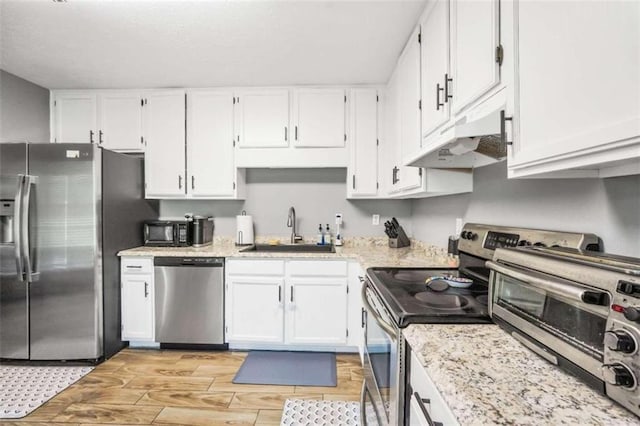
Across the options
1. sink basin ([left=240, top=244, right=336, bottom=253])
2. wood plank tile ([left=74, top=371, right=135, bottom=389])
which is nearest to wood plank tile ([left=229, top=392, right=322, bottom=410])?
wood plank tile ([left=74, top=371, right=135, bottom=389])

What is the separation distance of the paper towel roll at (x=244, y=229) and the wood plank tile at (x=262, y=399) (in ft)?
4.53

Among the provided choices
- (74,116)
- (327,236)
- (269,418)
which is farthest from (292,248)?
(74,116)

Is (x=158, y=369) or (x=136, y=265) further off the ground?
(x=136, y=265)

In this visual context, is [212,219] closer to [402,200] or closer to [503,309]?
[402,200]

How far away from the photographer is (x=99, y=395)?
2043 millimetres

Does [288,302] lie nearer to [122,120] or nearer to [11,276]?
[11,276]

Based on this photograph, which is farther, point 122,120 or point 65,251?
point 122,120

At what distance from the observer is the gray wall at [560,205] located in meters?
0.92

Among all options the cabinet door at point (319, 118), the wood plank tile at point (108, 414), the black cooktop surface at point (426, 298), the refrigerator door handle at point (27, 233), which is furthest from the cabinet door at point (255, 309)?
the refrigerator door handle at point (27, 233)

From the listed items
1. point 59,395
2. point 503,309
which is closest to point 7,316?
point 59,395

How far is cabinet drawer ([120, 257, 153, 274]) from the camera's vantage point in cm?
267

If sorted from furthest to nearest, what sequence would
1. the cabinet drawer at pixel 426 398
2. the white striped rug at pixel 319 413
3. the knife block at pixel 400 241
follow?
the knife block at pixel 400 241, the white striped rug at pixel 319 413, the cabinet drawer at pixel 426 398

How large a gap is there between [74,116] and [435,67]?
3295 mm

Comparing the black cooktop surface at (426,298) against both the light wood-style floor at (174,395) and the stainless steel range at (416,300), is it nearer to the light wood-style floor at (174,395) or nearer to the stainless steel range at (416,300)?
the stainless steel range at (416,300)
